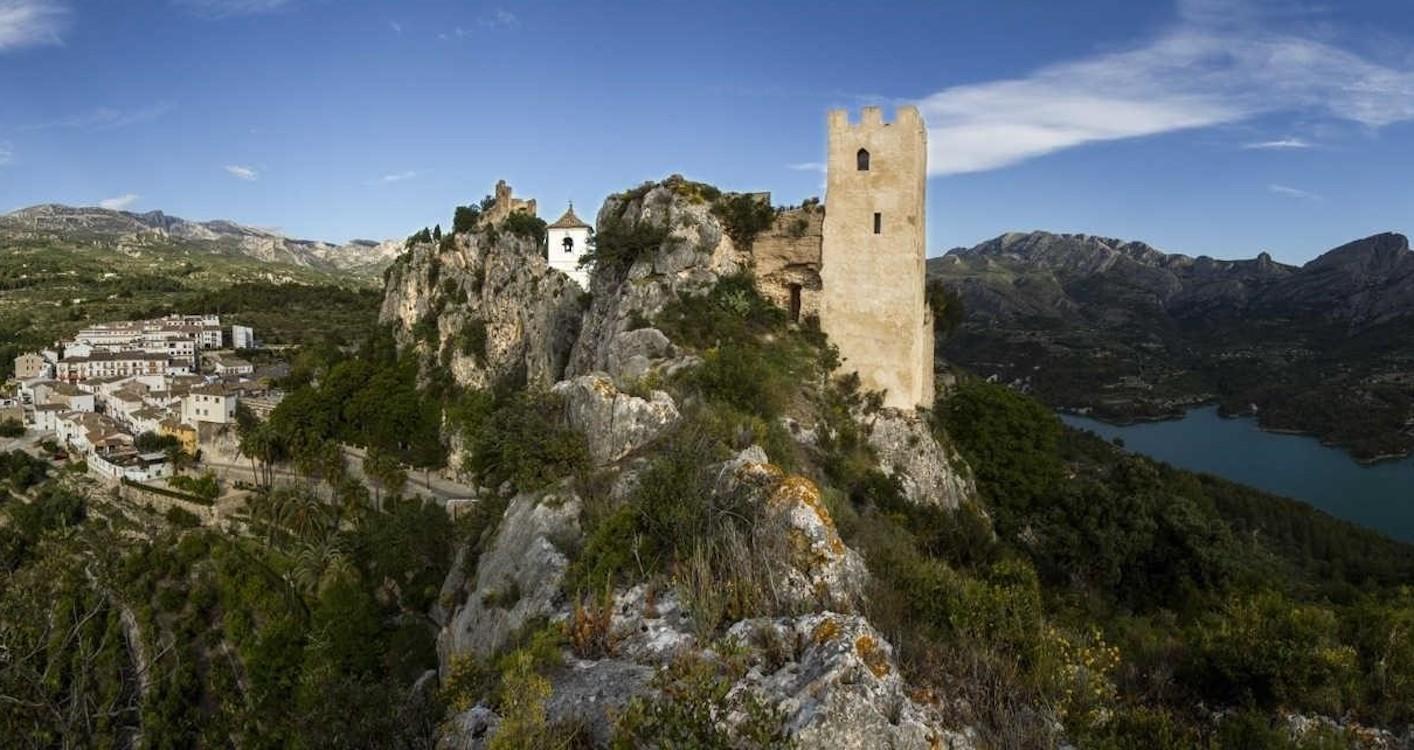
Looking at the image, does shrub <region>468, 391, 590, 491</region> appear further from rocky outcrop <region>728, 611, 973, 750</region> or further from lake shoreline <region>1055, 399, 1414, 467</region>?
lake shoreline <region>1055, 399, 1414, 467</region>

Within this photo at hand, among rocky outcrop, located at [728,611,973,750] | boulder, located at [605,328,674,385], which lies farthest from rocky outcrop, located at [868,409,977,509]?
rocky outcrop, located at [728,611,973,750]

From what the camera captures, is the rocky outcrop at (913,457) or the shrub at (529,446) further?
the rocky outcrop at (913,457)

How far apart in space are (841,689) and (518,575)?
273 inches

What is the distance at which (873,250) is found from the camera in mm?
23281

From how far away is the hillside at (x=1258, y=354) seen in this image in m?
111

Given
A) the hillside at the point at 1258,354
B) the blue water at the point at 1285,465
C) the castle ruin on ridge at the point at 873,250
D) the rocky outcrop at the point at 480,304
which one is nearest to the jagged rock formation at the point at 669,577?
the castle ruin on ridge at the point at 873,250

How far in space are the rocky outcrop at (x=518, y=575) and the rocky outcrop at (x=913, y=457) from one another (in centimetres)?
1172

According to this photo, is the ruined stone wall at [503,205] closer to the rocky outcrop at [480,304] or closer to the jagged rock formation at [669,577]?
the rocky outcrop at [480,304]

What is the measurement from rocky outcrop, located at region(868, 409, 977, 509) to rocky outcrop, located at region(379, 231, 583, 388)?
18.7 metres

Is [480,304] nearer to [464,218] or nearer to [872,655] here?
[464,218]

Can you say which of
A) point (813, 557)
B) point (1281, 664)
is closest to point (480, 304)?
point (813, 557)

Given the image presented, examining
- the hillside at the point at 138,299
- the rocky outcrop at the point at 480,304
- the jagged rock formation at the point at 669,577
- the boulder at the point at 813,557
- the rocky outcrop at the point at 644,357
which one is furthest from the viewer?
the hillside at the point at 138,299

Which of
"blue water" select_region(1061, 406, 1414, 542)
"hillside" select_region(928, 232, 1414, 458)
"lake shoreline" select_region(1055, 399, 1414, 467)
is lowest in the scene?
Answer: "blue water" select_region(1061, 406, 1414, 542)

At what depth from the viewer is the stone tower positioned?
893 inches
